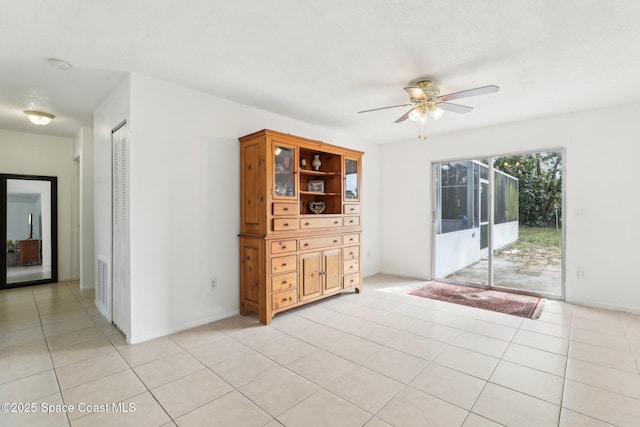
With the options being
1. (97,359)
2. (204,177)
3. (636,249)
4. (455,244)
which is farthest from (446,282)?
(97,359)

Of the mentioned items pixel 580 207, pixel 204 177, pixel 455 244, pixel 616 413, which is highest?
pixel 204 177

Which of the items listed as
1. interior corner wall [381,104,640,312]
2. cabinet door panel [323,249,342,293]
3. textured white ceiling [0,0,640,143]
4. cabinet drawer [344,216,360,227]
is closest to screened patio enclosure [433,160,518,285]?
interior corner wall [381,104,640,312]

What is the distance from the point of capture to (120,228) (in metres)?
3.15

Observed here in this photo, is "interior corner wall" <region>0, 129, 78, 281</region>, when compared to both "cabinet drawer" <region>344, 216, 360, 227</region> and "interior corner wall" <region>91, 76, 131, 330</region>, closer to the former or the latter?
"interior corner wall" <region>91, 76, 131, 330</region>

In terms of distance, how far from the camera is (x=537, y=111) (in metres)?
3.98

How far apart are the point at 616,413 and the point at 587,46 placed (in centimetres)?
258

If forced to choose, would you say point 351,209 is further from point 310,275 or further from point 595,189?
point 595,189

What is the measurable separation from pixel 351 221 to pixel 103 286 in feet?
10.6

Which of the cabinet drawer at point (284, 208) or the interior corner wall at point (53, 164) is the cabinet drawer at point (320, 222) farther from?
the interior corner wall at point (53, 164)

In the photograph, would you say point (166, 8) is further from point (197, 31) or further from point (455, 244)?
point (455, 244)

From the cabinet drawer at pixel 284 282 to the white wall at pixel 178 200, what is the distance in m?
0.57

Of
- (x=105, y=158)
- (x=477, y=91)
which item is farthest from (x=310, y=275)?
(x=105, y=158)

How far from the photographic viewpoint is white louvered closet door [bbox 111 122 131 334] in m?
2.96

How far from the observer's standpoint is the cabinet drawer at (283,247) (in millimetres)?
3416
